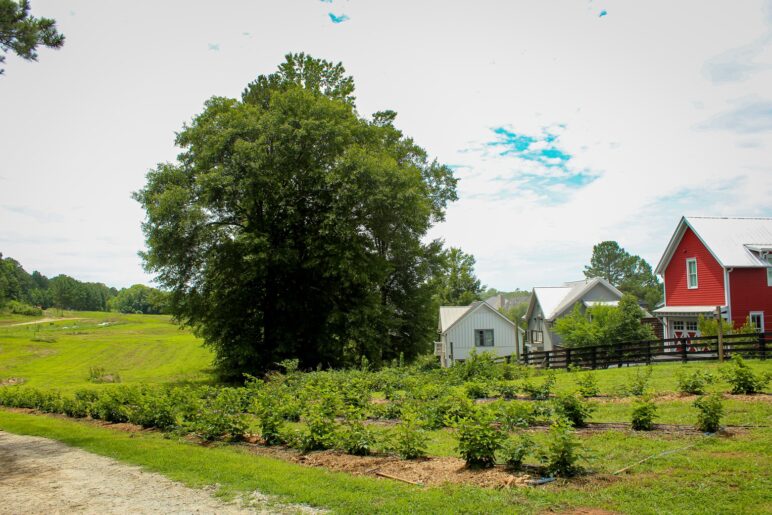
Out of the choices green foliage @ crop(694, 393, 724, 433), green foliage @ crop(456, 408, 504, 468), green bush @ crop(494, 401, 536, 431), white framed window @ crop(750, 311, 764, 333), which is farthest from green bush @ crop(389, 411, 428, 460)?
white framed window @ crop(750, 311, 764, 333)

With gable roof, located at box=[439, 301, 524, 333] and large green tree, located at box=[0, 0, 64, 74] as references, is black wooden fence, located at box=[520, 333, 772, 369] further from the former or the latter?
gable roof, located at box=[439, 301, 524, 333]

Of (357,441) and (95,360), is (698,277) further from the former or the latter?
(95,360)

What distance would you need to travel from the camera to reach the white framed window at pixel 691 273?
30.8m

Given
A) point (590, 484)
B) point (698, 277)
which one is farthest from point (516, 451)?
point (698, 277)

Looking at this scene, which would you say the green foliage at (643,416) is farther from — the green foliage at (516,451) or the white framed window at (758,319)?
the white framed window at (758,319)

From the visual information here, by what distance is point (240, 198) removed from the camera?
27.3 metres

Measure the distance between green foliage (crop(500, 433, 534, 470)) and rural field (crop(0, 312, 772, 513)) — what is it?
Result: 0.02 m

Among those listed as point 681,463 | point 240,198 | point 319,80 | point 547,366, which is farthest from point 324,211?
point 681,463

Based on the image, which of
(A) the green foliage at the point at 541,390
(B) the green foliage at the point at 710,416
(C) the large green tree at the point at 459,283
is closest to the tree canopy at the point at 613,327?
(A) the green foliage at the point at 541,390

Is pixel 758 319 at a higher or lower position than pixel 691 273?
lower

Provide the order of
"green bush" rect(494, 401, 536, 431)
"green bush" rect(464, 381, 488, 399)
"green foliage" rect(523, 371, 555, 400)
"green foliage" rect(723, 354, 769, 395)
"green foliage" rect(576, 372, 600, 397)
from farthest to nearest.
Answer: "green bush" rect(464, 381, 488, 399) → "green foliage" rect(523, 371, 555, 400) → "green foliage" rect(576, 372, 600, 397) → "green foliage" rect(723, 354, 769, 395) → "green bush" rect(494, 401, 536, 431)

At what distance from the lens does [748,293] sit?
28.2 m

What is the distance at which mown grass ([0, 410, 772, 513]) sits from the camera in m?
5.78

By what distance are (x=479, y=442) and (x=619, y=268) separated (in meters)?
108
